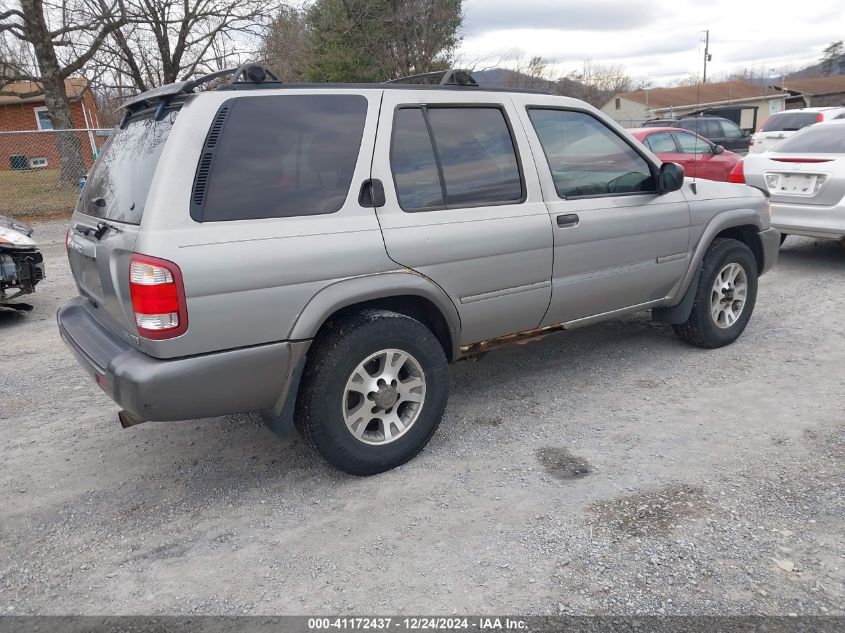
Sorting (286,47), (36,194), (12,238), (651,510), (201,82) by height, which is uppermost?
(286,47)

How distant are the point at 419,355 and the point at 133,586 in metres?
1.64

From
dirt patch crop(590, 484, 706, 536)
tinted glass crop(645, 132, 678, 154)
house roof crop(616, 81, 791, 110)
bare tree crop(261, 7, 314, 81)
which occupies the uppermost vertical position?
bare tree crop(261, 7, 314, 81)

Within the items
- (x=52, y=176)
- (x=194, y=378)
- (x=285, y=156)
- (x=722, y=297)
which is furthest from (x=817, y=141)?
(x=52, y=176)

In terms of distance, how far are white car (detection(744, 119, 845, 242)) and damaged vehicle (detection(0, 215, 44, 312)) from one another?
7.98m

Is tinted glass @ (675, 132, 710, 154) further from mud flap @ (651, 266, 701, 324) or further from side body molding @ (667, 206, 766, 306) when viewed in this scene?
mud flap @ (651, 266, 701, 324)

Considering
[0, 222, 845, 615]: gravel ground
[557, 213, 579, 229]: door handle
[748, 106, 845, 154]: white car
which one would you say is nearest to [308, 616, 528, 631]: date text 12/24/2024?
[0, 222, 845, 615]: gravel ground

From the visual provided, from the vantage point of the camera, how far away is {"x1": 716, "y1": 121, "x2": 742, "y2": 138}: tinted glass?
18.9 metres

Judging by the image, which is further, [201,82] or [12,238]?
[12,238]

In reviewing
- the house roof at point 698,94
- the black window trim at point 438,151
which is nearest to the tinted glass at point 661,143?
the black window trim at point 438,151

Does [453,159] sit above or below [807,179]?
above

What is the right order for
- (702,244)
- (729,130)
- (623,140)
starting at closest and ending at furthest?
1. (623,140)
2. (702,244)
3. (729,130)

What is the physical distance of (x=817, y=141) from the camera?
765 cm

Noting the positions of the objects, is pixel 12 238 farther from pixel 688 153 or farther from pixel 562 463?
pixel 688 153

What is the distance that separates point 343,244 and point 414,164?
646mm
